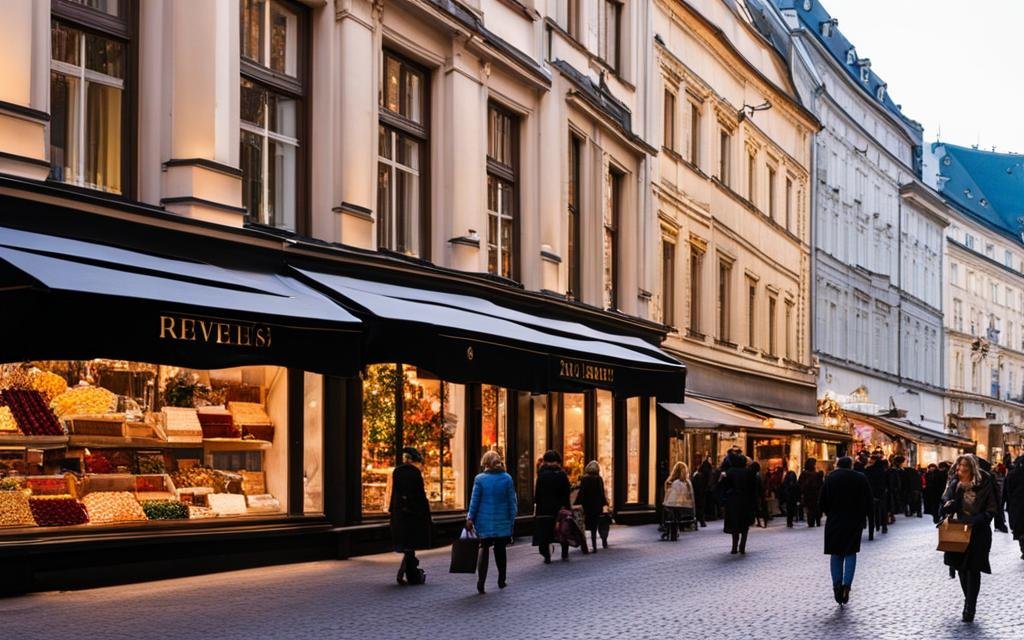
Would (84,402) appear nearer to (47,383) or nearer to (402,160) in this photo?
(47,383)

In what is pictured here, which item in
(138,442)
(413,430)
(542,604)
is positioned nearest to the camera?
(542,604)

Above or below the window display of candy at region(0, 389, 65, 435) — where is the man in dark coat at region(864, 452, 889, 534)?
below

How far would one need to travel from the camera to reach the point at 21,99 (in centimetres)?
1579

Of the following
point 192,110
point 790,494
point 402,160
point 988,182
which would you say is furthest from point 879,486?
point 988,182

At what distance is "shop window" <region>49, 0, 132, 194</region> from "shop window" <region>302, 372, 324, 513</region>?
403 cm

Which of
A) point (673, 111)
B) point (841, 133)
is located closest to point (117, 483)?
point (673, 111)

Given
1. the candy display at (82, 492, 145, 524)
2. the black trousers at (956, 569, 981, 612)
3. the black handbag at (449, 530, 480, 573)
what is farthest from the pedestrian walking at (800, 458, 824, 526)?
the candy display at (82, 492, 145, 524)

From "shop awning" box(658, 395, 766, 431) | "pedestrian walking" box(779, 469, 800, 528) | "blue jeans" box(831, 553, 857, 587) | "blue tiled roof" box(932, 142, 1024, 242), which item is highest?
"blue tiled roof" box(932, 142, 1024, 242)

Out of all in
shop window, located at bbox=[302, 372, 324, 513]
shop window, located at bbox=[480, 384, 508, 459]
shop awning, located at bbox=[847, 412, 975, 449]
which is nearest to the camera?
shop window, located at bbox=[302, 372, 324, 513]

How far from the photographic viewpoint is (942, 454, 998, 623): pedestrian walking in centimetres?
1540

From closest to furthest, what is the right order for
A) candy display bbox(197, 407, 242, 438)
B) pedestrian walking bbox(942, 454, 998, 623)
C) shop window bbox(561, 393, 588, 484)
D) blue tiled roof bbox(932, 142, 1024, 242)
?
pedestrian walking bbox(942, 454, 998, 623) < candy display bbox(197, 407, 242, 438) < shop window bbox(561, 393, 588, 484) < blue tiled roof bbox(932, 142, 1024, 242)

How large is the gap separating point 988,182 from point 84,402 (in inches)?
4144

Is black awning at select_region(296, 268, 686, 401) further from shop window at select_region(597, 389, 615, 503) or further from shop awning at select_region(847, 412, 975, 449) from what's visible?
shop awning at select_region(847, 412, 975, 449)

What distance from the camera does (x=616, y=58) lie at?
35156 millimetres
